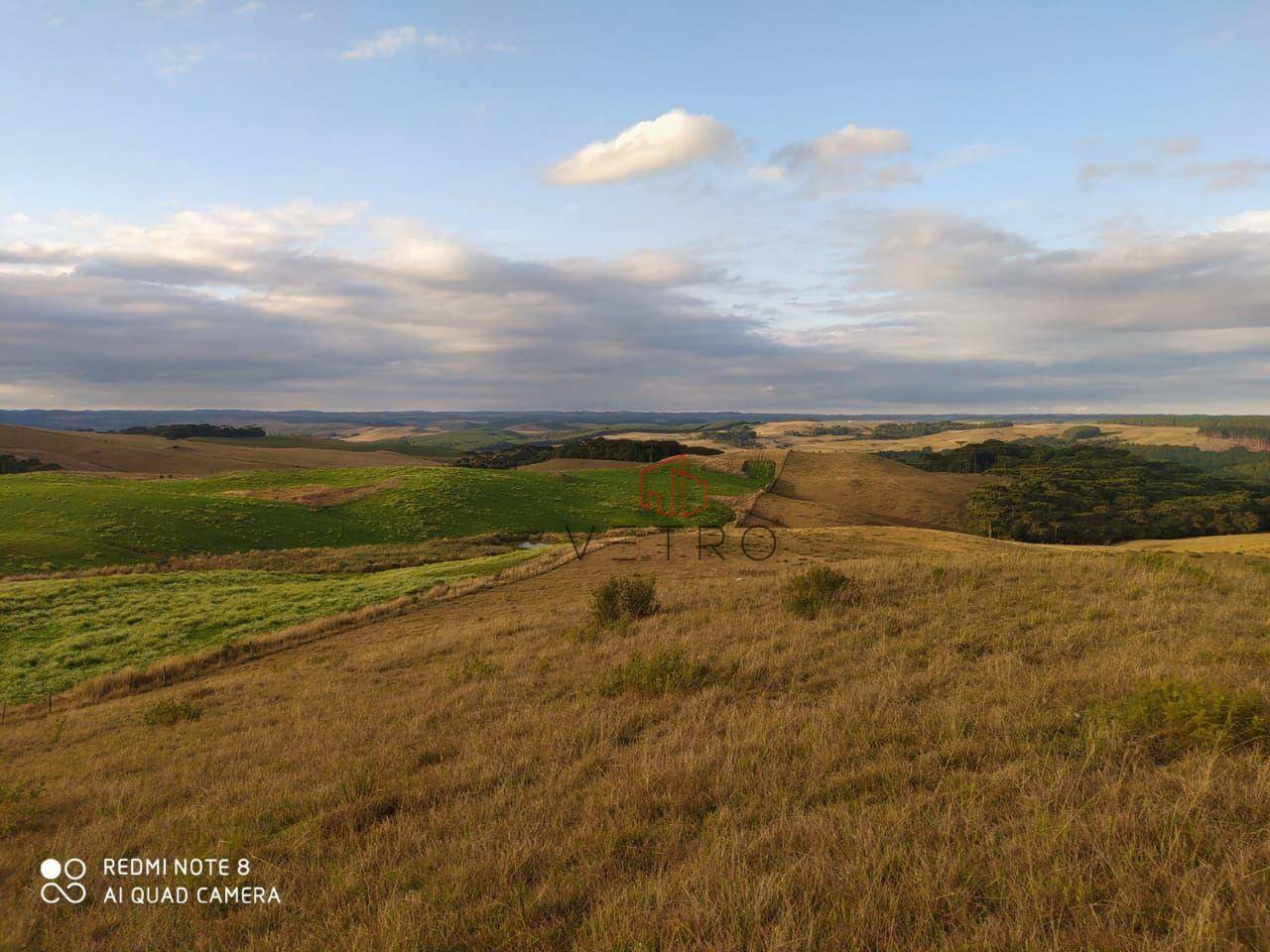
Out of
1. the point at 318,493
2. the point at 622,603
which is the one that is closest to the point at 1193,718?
the point at 622,603

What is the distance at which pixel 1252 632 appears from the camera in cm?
991

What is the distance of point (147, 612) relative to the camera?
23.8m

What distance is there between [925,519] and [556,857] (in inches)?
3189

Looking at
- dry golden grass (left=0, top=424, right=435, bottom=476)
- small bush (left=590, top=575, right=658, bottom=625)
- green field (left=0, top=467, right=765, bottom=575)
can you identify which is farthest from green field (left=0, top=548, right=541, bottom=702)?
dry golden grass (left=0, top=424, right=435, bottom=476)

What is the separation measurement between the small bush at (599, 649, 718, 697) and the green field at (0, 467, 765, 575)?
39.0 meters

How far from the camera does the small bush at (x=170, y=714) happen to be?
12.2m

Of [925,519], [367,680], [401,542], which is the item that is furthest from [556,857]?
[925,519]

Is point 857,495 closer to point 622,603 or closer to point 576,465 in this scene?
point 576,465

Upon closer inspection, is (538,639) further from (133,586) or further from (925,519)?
(925,519)

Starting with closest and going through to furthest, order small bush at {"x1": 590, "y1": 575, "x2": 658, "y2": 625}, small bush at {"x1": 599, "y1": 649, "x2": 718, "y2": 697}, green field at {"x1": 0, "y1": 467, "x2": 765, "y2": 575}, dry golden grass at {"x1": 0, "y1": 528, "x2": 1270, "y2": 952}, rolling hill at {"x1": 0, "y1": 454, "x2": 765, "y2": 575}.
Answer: dry golden grass at {"x1": 0, "y1": 528, "x2": 1270, "y2": 952} < small bush at {"x1": 599, "y1": 649, "x2": 718, "y2": 697} < small bush at {"x1": 590, "y1": 575, "x2": 658, "y2": 625} < green field at {"x1": 0, "y1": 467, "x2": 765, "y2": 575} < rolling hill at {"x1": 0, "y1": 454, "x2": 765, "y2": 575}
